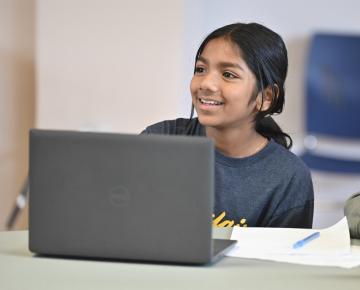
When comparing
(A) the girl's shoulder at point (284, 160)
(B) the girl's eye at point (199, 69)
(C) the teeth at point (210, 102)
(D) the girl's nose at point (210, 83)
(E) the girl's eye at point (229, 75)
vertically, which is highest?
(B) the girl's eye at point (199, 69)

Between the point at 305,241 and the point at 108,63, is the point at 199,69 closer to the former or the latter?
the point at 305,241

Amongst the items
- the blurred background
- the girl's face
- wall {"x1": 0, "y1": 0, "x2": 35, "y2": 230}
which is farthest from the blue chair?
the girl's face

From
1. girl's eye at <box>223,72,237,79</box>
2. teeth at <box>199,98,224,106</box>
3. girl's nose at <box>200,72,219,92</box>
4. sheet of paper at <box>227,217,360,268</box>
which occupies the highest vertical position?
girl's eye at <box>223,72,237,79</box>

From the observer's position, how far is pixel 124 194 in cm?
126

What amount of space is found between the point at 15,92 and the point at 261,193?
78.5 inches

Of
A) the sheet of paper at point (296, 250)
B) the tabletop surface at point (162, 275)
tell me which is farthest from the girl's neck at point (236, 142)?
the tabletop surface at point (162, 275)

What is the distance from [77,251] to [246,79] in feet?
2.72

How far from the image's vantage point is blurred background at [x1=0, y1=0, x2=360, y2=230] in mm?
3445

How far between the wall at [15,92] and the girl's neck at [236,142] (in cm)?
180

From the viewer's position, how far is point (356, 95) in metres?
3.84

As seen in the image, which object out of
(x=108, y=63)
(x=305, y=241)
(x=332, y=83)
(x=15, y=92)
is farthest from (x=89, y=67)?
(x=305, y=241)

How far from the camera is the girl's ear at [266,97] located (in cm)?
205

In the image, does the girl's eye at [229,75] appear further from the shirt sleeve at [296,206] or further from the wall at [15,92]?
the wall at [15,92]

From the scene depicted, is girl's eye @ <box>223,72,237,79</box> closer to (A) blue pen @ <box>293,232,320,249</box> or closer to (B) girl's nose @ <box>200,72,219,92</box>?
(B) girl's nose @ <box>200,72,219,92</box>
